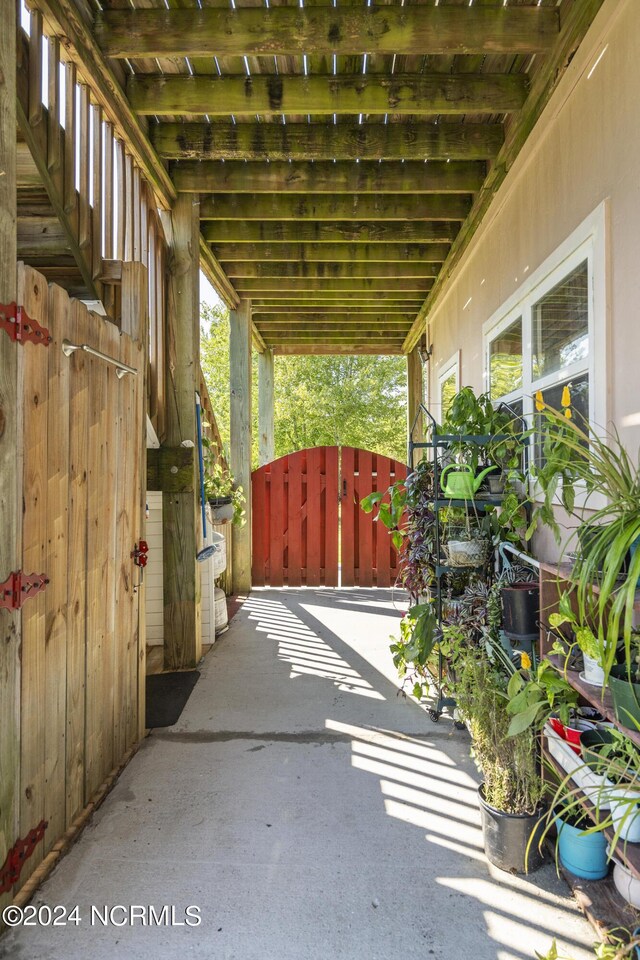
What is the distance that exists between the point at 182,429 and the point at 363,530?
3.18 meters

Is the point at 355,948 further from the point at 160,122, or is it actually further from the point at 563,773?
the point at 160,122

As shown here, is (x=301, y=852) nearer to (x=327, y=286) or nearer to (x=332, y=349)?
(x=327, y=286)

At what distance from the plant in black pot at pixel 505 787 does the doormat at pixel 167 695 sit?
5.33 feet

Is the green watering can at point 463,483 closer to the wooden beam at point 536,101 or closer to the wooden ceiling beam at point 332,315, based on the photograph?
the wooden beam at point 536,101

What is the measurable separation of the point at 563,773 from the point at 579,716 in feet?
0.63

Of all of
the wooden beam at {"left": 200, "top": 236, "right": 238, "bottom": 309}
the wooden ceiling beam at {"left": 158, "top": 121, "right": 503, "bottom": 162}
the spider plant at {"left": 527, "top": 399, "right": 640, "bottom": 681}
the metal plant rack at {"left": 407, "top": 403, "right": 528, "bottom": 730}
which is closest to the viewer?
the spider plant at {"left": 527, "top": 399, "right": 640, "bottom": 681}

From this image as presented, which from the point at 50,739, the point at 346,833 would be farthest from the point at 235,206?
the point at 346,833

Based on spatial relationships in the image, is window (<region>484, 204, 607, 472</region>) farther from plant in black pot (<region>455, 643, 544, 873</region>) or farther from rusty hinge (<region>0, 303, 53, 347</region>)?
rusty hinge (<region>0, 303, 53, 347</region>)

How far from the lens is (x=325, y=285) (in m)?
5.37

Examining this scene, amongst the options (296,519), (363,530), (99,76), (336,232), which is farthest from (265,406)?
(99,76)

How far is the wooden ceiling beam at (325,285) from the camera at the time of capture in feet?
17.6

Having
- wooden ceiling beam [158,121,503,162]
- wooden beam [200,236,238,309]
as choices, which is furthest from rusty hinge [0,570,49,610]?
wooden beam [200,236,238,309]

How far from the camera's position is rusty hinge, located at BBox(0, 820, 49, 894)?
1557mm

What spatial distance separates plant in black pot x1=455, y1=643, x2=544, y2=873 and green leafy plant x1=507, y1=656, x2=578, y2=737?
54 mm
